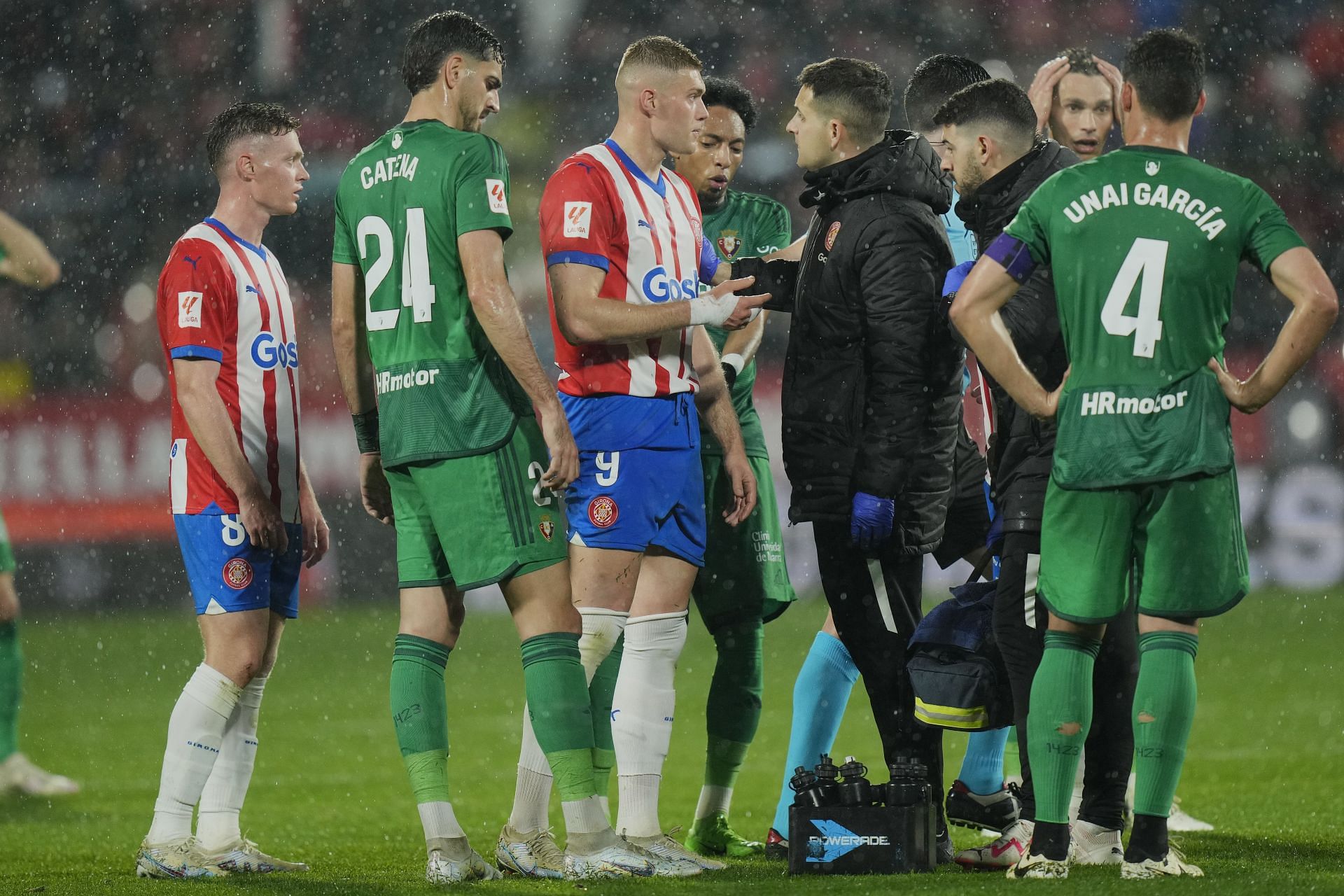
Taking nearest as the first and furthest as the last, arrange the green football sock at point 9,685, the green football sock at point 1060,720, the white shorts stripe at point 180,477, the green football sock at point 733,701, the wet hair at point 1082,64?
the green football sock at point 1060,720, the white shorts stripe at point 180,477, the green football sock at point 733,701, the wet hair at point 1082,64, the green football sock at point 9,685

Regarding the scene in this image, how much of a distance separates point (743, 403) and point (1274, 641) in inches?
250

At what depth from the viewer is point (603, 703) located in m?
4.35

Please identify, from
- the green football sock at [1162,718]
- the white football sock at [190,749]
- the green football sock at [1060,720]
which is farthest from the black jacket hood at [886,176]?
the white football sock at [190,749]

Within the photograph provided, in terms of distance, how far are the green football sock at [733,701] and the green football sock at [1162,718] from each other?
1.44 metres

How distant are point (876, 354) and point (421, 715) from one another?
1.54 meters

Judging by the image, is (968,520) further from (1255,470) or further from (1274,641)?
(1255,470)

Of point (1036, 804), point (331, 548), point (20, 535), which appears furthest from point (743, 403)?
point (20, 535)

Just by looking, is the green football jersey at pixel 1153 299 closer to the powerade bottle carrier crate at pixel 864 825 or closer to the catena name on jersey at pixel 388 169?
the powerade bottle carrier crate at pixel 864 825

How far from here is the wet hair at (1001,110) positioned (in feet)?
13.9

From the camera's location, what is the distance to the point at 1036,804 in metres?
3.71

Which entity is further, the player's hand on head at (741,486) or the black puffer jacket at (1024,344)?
the player's hand on head at (741,486)

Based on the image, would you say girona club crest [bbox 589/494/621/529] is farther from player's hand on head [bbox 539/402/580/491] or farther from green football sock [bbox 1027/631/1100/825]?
green football sock [bbox 1027/631/1100/825]

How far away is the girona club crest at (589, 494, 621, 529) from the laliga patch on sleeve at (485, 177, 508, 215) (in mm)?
782

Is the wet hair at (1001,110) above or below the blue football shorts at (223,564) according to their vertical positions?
above
